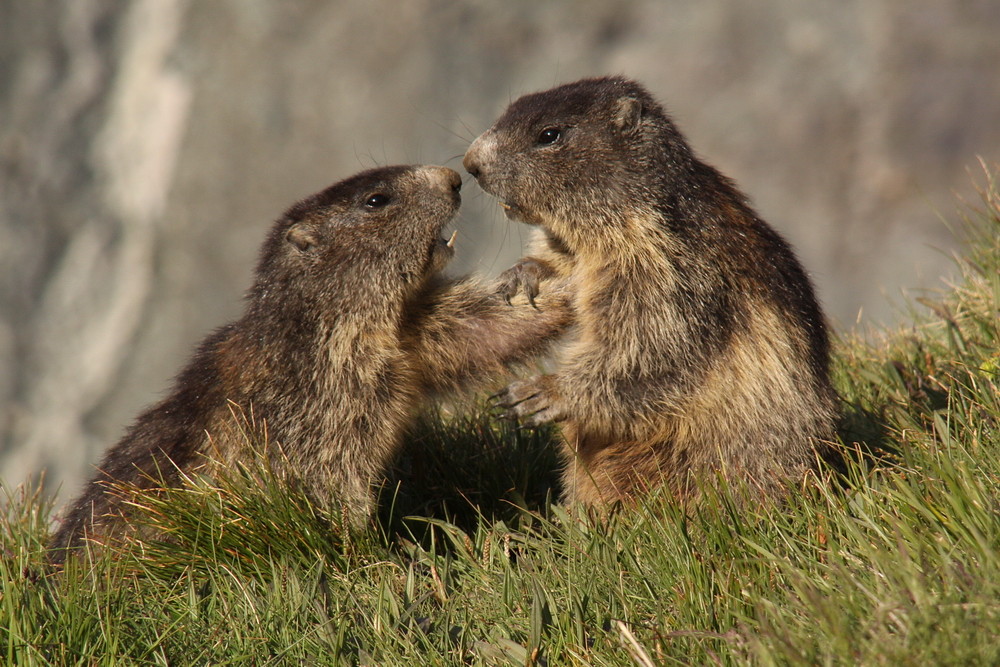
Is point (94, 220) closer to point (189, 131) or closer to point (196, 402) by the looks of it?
point (189, 131)

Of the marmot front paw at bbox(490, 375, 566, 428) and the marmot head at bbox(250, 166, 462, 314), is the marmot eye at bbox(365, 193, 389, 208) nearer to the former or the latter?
the marmot head at bbox(250, 166, 462, 314)

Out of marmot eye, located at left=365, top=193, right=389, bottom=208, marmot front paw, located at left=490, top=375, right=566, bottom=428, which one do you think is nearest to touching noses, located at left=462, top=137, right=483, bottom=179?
marmot eye, located at left=365, top=193, right=389, bottom=208

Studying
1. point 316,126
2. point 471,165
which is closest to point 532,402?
point 471,165

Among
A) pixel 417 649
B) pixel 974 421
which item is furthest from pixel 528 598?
pixel 974 421

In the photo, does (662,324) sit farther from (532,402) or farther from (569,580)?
(569,580)

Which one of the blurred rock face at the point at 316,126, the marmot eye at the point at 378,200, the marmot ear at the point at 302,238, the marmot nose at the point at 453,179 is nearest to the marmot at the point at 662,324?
the marmot nose at the point at 453,179

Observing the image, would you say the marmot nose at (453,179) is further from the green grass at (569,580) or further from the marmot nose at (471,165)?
the green grass at (569,580)
